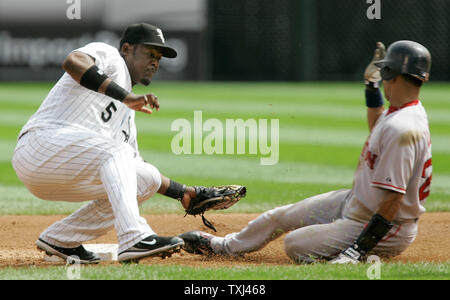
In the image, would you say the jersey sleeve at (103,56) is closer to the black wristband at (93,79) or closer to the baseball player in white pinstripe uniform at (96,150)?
the baseball player in white pinstripe uniform at (96,150)

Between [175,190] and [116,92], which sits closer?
[116,92]

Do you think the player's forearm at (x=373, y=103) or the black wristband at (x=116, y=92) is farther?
the player's forearm at (x=373, y=103)

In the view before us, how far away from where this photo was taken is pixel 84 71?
166 inches

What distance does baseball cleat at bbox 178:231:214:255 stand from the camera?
4988 mm

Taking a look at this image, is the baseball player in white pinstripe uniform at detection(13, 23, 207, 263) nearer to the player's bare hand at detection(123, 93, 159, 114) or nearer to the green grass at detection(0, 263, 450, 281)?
the player's bare hand at detection(123, 93, 159, 114)

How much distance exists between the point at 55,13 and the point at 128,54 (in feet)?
51.2

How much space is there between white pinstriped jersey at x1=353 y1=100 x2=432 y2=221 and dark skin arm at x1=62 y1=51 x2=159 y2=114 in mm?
1225

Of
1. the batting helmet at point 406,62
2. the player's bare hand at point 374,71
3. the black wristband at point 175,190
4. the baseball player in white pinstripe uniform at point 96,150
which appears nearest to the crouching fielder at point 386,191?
the batting helmet at point 406,62

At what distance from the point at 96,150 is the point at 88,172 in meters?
0.14

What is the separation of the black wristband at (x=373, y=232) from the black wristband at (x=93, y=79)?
5.41ft

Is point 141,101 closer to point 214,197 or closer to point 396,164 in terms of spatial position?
point 214,197

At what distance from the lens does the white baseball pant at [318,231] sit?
439 cm

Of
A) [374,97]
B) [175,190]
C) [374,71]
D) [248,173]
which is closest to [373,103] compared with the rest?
[374,97]

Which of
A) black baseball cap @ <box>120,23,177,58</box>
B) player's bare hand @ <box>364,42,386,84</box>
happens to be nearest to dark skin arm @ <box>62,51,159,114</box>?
black baseball cap @ <box>120,23,177,58</box>
